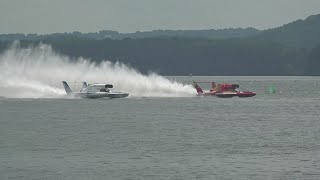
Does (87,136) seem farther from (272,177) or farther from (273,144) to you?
(272,177)

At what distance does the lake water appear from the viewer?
57125 millimetres

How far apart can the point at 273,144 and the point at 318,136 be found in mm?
10828

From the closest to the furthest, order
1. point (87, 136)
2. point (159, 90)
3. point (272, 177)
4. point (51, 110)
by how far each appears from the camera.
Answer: point (272, 177) → point (87, 136) → point (51, 110) → point (159, 90)

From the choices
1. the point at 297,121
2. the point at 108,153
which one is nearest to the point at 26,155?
the point at 108,153

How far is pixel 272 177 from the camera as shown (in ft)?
181

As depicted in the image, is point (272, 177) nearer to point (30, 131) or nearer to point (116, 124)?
point (30, 131)

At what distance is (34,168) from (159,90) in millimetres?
136952

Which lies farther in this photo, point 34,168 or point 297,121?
point 297,121

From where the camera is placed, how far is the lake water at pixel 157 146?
2249 inches

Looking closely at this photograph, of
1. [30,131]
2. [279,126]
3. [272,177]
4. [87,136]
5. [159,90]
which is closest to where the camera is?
[272,177]

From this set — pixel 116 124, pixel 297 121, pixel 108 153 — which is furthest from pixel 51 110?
pixel 108 153

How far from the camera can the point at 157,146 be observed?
72938mm

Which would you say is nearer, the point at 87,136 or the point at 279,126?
the point at 87,136

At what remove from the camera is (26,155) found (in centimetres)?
6531
